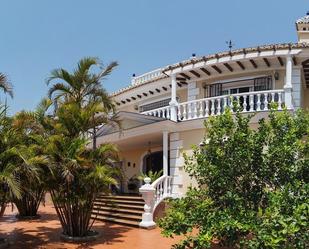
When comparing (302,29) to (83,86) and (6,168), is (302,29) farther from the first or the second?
(6,168)

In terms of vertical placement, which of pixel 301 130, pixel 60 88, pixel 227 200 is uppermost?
pixel 60 88

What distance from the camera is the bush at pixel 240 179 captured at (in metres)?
7.04

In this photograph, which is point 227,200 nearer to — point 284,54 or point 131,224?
point 131,224

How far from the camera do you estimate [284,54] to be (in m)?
14.6

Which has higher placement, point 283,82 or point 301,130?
point 283,82

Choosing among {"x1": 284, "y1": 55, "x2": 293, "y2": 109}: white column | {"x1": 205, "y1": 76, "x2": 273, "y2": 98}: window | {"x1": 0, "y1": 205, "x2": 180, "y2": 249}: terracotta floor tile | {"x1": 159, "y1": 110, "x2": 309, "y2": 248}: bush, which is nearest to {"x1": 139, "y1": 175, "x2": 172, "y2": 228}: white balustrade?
{"x1": 0, "y1": 205, "x2": 180, "y2": 249}: terracotta floor tile

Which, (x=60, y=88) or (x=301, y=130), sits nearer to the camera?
(x=301, y=130)

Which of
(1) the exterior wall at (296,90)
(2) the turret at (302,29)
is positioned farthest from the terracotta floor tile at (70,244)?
(2) the turret at (302,29)

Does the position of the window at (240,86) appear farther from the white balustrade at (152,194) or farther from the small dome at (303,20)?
the small dome at (303,20)

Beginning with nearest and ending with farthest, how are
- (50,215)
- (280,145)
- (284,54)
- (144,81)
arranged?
(280,145) → (284,54) → (50,215) → (144,81)

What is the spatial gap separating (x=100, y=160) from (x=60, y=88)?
17.2 feet

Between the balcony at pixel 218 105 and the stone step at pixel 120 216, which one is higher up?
the balcony at pixel 218 105

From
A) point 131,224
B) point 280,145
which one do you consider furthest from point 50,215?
point 280,145

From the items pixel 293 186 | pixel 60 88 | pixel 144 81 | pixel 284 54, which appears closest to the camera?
pixel 293 186
